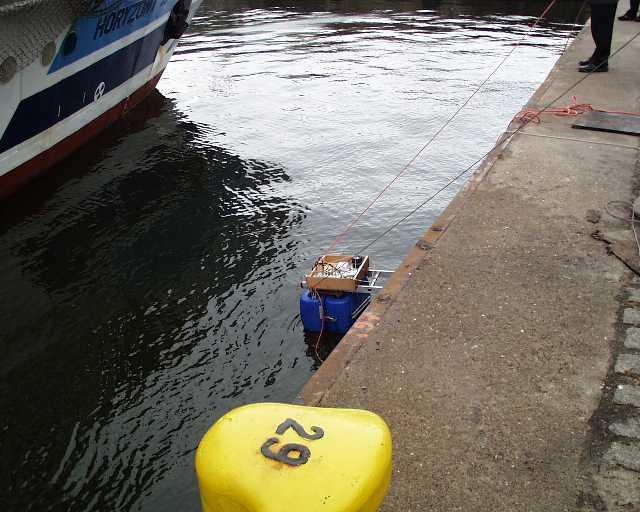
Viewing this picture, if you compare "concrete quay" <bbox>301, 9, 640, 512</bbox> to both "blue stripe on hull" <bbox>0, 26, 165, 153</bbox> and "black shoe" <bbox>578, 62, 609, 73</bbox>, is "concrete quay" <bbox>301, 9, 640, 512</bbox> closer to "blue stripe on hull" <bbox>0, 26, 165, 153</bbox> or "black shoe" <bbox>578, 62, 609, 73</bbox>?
"black shoe" <bbox>578, 62, 609, 73</bbox>

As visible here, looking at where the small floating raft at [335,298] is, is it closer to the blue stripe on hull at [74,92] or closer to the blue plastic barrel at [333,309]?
the blue plastic barrel at [333,309]

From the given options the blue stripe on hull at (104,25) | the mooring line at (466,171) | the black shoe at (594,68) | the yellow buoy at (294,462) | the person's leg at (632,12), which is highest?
the blue stripe on hull at (104,25)

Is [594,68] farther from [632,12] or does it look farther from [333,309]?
[333,309]

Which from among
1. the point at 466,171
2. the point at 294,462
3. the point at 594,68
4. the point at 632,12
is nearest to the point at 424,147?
the point at 466,171

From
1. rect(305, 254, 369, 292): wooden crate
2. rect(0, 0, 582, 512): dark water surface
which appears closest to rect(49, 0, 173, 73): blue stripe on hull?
rect(0, 0, 582, 512): dark water surface

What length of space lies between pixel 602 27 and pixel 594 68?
683mm

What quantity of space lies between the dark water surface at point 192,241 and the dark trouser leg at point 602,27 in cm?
173

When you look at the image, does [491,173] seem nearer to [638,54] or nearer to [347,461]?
[347,461]

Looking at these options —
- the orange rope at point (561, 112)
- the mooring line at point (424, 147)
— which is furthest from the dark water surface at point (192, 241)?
the orange rope at point (561, 112)

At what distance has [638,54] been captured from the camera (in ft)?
32.8

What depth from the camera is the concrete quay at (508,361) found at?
8.79 ft

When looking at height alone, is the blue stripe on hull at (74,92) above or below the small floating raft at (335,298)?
above

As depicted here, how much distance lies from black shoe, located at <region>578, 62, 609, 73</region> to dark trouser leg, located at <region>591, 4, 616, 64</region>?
78mm

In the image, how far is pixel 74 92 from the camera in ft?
28.1
